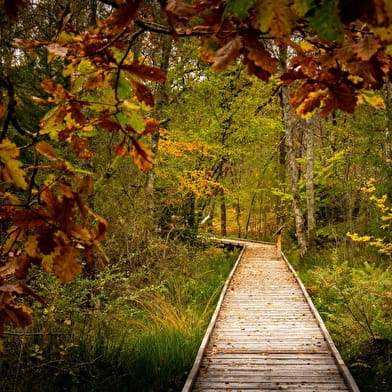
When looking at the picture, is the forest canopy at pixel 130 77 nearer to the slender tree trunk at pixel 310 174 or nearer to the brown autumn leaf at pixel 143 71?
the brown autumn leaf at pixel 143 71

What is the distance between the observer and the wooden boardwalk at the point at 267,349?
505 cm

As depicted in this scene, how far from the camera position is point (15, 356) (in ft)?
15.9

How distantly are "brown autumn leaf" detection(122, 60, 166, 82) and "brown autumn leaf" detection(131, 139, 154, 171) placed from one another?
0.84ft

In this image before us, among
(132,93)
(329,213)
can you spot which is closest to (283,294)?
(132,93)

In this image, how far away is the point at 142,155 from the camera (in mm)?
1443

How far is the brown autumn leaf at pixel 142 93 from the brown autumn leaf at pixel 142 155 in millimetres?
209

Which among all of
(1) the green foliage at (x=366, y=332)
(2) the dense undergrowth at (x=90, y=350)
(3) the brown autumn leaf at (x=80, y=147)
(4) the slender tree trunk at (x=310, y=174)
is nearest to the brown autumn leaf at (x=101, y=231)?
(3) the brown autumn leaf at (x=80, y=147)

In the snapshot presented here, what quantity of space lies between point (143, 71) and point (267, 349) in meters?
5.67

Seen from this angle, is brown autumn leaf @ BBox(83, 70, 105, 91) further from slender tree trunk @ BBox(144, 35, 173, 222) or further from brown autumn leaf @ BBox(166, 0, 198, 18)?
slender tree trunk @ BBox(144, 35, 173, 222)

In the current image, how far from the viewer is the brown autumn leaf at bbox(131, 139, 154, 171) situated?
1425 millimetres

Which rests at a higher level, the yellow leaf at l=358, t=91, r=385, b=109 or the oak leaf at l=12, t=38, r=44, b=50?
the oak leaf at l=12, t=38, r=44, b=50

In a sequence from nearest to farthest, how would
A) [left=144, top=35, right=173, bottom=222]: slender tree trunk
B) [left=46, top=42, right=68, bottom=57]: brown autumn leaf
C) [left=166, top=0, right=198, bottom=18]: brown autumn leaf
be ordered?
[left=166, top=0, right=198, bottom=18]: brown autumn leaf, [left=46, top=42, right=68, bottom=57]: brown autumn leaf, [left=144, top=35, right=173, bottom=222]: slender tree trunk

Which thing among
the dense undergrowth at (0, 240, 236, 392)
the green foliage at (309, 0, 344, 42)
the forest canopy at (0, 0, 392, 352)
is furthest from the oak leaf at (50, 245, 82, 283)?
the dense undergrowth at (0, 240, 236, 392)

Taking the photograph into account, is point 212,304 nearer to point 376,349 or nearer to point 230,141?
point 376,349
